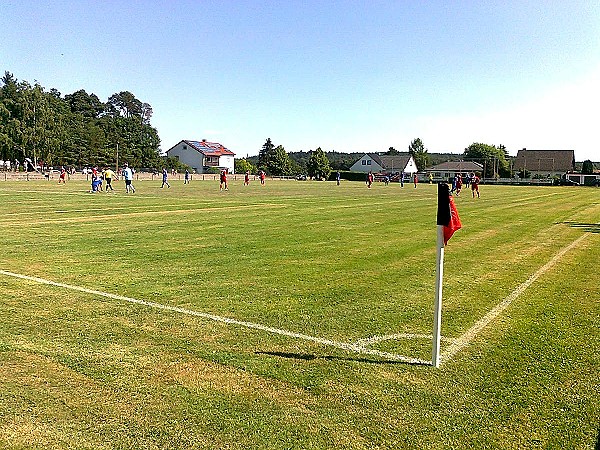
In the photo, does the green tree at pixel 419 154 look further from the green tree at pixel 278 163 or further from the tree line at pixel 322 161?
the green tree at pixel 278 163

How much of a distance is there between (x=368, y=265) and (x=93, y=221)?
10.4 meters

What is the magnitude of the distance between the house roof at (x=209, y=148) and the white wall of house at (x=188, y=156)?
91cm

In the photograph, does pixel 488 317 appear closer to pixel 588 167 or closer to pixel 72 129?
pixel 72 129

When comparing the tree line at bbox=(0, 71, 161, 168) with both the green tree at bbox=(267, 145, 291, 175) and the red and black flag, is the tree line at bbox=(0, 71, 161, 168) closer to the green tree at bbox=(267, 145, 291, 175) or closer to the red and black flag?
the green tree at bbox=(267, 145, 291, 175)

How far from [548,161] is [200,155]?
8864 centimetres

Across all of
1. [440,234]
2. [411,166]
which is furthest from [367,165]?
[440,234]

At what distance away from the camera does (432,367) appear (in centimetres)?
482

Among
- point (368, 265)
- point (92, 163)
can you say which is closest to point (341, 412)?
point (368, 265)

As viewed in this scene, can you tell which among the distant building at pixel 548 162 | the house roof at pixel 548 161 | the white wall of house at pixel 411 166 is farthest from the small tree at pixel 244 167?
the house roof at pixel 548 161

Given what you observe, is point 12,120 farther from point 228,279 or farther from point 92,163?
point 228,279

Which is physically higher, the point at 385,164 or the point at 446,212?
the point at 385,164

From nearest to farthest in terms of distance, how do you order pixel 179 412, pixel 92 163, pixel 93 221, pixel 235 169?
pixel 179 412
pixel 93 221
pixel 92 163
pixel 235 169

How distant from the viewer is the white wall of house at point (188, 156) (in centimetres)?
12769

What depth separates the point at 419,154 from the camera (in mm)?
166375
